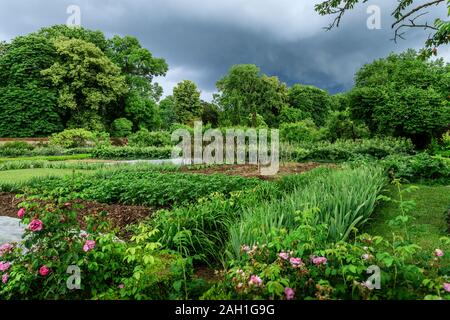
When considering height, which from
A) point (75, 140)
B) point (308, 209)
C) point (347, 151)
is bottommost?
point (308, 209)

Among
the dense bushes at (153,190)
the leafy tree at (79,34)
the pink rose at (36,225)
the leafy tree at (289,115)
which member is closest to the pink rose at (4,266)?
the pink rose at (36,225)

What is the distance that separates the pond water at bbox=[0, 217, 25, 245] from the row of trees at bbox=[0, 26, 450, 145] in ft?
52.5

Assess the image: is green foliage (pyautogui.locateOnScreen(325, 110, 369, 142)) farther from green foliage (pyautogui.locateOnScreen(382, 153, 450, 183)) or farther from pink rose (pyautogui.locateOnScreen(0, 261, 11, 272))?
pink rose (pyautogui.locateOnScreen(0, 261, 11, 272))

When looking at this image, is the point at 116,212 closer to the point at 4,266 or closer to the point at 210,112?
the point at 4,266

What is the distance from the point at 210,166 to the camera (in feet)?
39.1

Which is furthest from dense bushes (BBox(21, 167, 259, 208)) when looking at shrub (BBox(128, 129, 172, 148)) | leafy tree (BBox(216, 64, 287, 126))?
leafy tree (BBox(216, 64, 287, 126))

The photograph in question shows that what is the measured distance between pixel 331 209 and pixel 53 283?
312 centimetres

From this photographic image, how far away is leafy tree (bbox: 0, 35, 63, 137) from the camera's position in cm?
2884

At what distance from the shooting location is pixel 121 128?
30.9m

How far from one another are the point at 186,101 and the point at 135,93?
9.84 m

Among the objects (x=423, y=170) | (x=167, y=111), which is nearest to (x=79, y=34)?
(x=167, y=111)

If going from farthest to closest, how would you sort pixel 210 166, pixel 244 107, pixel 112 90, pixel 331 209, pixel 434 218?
pixel 244 107
pixel 112 90
pixel 210 166
pixel 434 218
pixel 331 209
